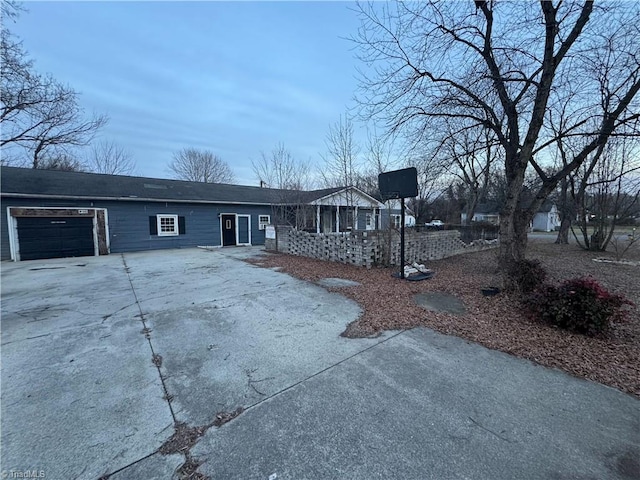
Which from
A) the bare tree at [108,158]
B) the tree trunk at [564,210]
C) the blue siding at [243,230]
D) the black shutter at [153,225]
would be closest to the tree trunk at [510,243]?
the tree trunk at [564,210]

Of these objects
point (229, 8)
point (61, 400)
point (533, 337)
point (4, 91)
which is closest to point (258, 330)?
point (61, 400)

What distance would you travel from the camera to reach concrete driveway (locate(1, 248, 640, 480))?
1703mm

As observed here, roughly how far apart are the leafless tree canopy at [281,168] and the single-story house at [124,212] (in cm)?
69

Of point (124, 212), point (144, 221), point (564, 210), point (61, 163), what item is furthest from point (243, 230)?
point (564, 210)

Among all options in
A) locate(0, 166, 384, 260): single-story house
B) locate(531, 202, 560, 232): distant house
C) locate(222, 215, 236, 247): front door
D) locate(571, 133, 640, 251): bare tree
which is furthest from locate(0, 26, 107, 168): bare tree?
locate(531, 202, 560, 232): distant house

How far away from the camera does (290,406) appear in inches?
88.2

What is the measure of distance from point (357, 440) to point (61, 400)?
8.62 feet

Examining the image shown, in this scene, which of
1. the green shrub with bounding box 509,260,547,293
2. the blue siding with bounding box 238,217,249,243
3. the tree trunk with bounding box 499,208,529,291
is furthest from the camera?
the blue siding with bounding box 238,217,249,243

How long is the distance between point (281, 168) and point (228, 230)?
16.3 feet

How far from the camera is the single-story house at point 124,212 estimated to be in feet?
34.8

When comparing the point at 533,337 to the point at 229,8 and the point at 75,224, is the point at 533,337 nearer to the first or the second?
the point at 229,8

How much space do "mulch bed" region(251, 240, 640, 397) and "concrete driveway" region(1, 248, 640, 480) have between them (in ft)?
0.95

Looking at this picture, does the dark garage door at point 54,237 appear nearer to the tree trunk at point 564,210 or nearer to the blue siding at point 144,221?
the blue siding at point 144,221

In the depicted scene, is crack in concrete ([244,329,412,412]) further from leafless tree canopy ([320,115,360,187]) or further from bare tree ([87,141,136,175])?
bare tree ([87,141,136,175])
